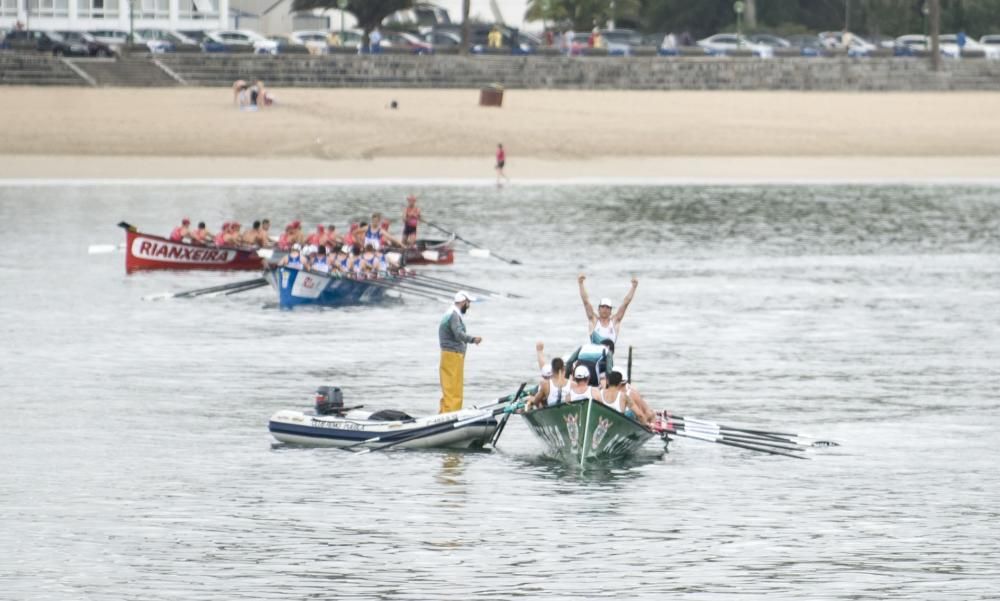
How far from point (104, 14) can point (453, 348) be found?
10985 cm

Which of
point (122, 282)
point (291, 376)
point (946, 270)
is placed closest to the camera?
point (291, 376)

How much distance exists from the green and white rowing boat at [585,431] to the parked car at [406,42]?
289ft

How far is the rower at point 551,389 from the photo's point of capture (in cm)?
3047

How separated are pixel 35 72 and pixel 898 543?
88.2 metres

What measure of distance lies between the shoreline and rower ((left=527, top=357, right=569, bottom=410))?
6045 cm

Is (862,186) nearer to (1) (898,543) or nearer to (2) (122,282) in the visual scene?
(2) (122,282)

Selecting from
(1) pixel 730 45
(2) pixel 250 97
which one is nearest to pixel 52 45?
(2) pixel 250 97

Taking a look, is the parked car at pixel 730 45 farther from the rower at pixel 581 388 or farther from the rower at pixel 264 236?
the rower at pixel 581 388

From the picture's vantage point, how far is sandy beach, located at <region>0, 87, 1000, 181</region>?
3733 inches

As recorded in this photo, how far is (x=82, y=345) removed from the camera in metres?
45.5

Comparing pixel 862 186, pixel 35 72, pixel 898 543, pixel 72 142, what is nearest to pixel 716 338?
pixel 898 543

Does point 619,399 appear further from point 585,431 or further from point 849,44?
point 849,44

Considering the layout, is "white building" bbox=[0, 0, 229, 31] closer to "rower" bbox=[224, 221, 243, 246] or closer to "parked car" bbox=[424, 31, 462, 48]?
"parked car" bbox=[424, 31, 462, 48]

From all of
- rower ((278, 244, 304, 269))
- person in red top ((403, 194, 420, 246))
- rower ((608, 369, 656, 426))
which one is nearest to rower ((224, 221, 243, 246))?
person in red top ((403, 194, 420, 246))
